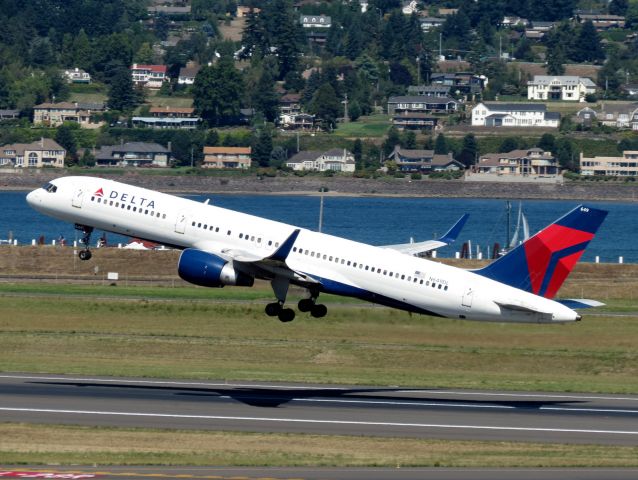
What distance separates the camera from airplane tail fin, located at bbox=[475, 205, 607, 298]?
241ft

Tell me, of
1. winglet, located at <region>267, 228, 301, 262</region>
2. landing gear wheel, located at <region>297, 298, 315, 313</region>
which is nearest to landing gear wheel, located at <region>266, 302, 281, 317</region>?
landing gear wheel, located at <region>297, 298, 315, 313</region>

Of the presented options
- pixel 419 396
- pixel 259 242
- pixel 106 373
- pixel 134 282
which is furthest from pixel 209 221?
pixel 134 282

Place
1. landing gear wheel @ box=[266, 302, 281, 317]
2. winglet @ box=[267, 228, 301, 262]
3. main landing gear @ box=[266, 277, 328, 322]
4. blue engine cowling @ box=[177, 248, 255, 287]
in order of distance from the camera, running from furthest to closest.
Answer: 1. landing gear wheel @ box=[266, 302, 281, 317]
2. main landing gear @ box=[266, 277, 328, 322]
3. blue engine cowling @ box=[177, 248, 255, 287]
4. winglet @ box=[267, 228, 301, 262]

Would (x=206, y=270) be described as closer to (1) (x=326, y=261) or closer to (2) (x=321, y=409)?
(1) (x=326, y=261)

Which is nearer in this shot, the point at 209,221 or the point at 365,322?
the point at 209,221


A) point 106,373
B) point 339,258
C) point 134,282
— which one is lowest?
point 134,282

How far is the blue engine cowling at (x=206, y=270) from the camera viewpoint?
247ft

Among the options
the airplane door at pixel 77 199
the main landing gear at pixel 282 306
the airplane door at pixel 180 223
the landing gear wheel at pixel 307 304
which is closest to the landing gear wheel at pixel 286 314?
the main landing gear at pixel 282 306

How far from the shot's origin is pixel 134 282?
4823 inches

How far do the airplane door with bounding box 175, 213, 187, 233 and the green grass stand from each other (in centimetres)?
712

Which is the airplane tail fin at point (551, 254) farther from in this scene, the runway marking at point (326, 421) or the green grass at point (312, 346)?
the runway marking at point (326, 421)

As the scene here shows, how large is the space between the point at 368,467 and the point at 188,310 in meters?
50.5

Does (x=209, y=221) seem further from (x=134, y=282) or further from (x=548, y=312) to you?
(x=134, y=282)

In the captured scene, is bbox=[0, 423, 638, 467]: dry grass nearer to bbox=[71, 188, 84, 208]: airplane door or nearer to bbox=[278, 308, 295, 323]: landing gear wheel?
bbox=[278, 308, 295, 323]: landing gear wheel
